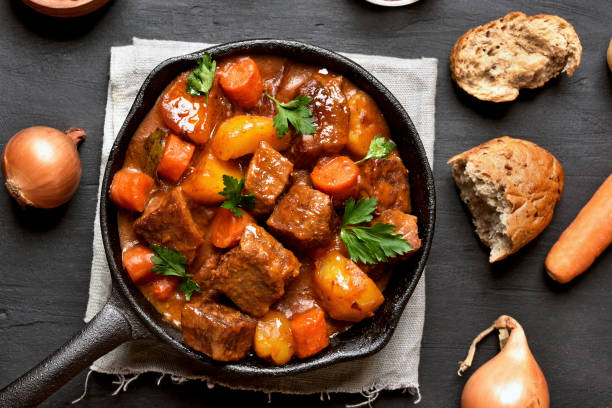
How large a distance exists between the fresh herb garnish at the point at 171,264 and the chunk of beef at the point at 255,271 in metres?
0.14

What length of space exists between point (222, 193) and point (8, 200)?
62.2 inches

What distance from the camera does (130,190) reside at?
120 inches

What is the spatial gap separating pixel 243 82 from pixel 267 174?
520 mm

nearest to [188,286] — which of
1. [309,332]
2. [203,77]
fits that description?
[309,332]

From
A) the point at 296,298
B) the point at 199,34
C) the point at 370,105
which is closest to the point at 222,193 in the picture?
the point at 296,298

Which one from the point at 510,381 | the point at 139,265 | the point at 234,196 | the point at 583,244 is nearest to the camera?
the point at 234,196

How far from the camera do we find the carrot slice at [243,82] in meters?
3.08

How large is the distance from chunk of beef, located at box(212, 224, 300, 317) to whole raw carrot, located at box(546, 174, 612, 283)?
1776 millimetres

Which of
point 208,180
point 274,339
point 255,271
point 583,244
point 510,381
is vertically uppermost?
point 208,180

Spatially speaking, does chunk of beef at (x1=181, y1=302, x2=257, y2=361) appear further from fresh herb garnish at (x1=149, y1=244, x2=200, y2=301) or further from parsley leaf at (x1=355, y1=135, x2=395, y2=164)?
parsley leaf at (x1=355, y1=135, x2=395, y2=164)

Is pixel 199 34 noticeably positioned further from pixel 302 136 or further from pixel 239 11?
pixel 302 136

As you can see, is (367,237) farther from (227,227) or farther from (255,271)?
(227,227)

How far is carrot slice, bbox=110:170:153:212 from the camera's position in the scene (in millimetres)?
3045

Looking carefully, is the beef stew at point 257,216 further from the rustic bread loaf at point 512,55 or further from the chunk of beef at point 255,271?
the rustic bread loaf at point 512,55
